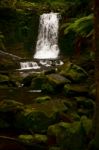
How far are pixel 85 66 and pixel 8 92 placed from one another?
147 inches

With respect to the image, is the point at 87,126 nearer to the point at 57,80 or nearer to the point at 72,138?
the point at 72,138

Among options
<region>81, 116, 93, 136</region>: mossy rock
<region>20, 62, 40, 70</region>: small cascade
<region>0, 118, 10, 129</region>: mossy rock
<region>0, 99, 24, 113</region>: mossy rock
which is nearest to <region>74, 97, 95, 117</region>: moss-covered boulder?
<region>0, 99, 24, 113</region>: mossy rock

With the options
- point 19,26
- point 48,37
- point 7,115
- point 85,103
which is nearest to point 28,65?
point 48,37

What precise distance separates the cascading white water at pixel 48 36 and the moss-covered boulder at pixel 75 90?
1181 cm

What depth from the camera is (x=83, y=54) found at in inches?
791

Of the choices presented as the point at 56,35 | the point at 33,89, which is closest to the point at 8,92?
the point at 33,89

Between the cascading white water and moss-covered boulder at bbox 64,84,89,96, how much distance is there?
1181 centimetres

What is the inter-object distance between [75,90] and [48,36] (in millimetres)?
13761

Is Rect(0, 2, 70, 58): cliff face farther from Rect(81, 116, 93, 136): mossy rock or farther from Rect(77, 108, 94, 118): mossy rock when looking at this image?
Rect(81, 116, 93, 136): mossy rock

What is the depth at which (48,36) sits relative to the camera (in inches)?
997

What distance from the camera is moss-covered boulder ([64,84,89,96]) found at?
11696 mm

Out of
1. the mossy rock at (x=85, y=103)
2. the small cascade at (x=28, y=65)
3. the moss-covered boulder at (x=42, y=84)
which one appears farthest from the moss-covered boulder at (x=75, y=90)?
the small cascade at (x=28, y=65)

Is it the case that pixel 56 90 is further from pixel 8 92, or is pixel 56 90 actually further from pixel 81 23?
pixel 81 23

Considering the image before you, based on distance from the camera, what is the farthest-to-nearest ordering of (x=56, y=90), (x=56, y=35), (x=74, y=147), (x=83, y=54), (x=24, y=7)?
1. (x=24, y=7)
2. (x=56, y=35)
3. (x=83, y=54)
4. (x=56, y=90)
5. (x=74, y=147)
